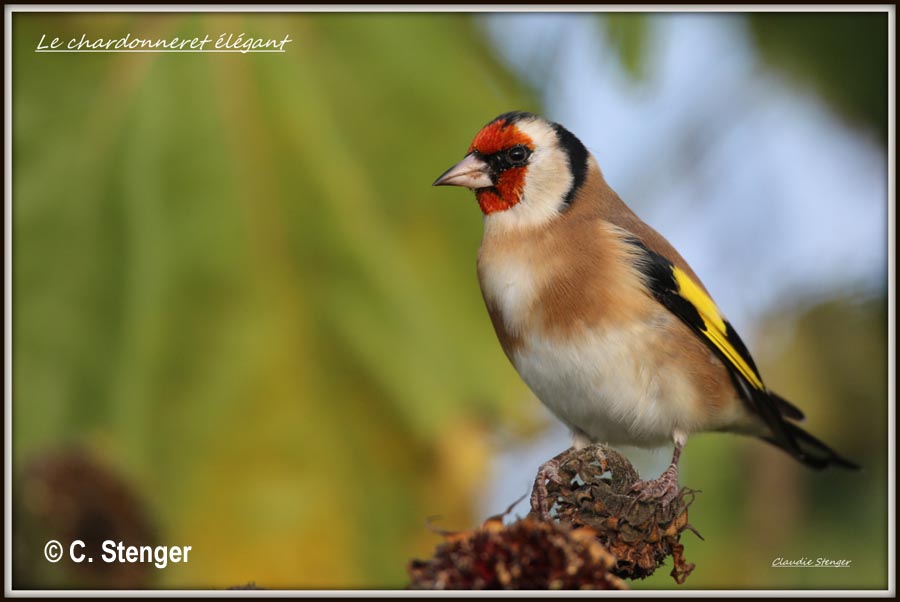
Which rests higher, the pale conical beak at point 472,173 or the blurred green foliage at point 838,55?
the blurred green foliage at point 838,55

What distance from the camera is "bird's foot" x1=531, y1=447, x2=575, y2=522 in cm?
295

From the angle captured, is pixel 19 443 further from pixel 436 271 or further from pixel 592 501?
pixel 592 501

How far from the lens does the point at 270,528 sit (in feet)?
16.0

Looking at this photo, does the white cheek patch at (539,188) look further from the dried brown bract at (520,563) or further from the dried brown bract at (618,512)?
the dried brown bract at (520,563)

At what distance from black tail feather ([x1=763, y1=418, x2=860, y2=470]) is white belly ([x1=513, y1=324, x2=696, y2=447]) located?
0.79 metres

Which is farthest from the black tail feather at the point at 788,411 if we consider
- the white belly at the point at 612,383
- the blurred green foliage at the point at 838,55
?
the blurred green foliage at the point at 838,55

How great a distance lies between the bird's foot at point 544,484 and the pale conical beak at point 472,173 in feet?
4.80

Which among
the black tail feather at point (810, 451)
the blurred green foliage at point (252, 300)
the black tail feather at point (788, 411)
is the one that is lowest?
the black tail feather at point (810, 451)

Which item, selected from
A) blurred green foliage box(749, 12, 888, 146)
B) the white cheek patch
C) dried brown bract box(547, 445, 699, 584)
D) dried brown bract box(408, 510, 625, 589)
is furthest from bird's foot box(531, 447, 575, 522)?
blurred green foliage box(749, 12, 888, 146)

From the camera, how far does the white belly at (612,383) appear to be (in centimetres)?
414

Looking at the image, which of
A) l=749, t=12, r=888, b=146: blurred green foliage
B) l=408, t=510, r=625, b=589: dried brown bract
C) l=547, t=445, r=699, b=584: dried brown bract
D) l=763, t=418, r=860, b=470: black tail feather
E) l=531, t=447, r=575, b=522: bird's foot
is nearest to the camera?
l=408, t=510, r=625, b=589: dried brown bract

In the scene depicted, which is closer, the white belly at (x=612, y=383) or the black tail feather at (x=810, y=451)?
the white belly at (x=612, y=383)

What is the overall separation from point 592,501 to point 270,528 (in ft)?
7.74

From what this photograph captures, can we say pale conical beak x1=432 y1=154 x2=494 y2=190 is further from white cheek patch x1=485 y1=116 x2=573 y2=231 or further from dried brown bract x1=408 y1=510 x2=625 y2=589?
dried brown bract x1=408 y1=510 x2=625 y2=589
